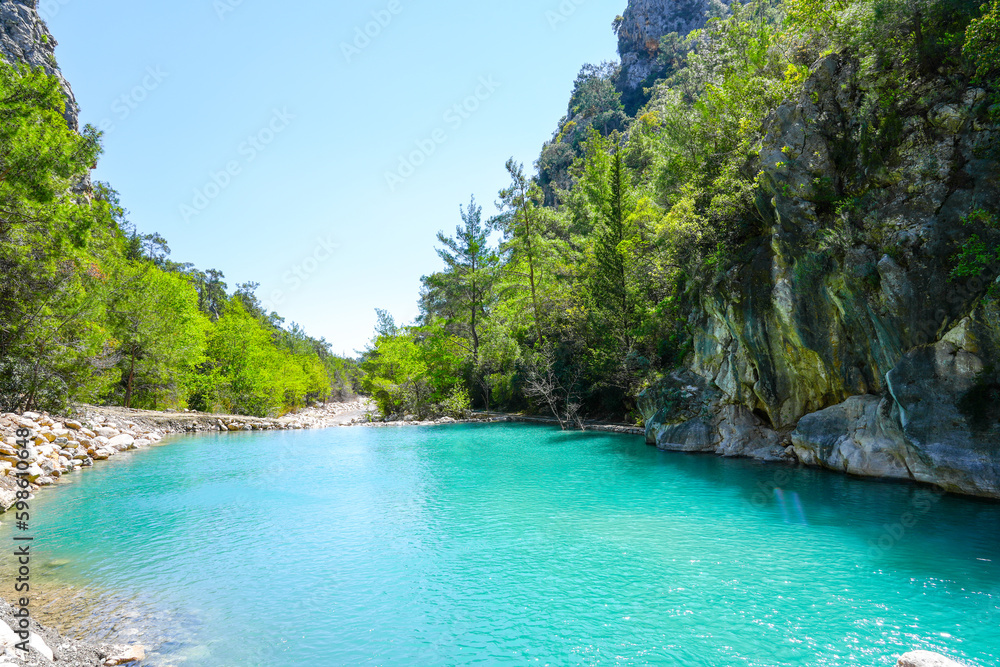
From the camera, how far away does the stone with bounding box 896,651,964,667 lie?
4488 millimetres

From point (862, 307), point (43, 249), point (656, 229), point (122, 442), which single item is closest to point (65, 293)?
point (43, 249)

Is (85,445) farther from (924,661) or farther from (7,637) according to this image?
(924,661)

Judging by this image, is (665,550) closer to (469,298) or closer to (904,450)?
(904,450)

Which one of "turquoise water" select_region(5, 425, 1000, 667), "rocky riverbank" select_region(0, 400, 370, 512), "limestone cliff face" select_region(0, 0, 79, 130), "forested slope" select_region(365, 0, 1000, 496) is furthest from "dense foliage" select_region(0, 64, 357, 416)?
"forested slope" select_region(365, 0, 1000, 496)

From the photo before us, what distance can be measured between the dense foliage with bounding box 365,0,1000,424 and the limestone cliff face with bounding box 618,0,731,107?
4132cm

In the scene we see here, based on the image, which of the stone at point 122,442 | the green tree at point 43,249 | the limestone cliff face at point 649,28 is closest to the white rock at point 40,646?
the green tree at point 43,249

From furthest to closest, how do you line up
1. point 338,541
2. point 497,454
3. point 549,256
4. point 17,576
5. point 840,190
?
point 549,256, point 497,454, point 840,190, point 338,541, point 17,576

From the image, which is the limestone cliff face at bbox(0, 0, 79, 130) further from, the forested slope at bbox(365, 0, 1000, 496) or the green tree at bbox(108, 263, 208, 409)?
the forested slope at bbox(365, 0, 1000, 496)

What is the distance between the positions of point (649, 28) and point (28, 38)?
85.1 meters

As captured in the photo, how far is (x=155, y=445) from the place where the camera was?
24.2 meters

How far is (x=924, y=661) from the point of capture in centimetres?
453

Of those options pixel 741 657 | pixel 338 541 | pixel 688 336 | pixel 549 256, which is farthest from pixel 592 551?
pixel 549 256

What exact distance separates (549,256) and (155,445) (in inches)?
1098

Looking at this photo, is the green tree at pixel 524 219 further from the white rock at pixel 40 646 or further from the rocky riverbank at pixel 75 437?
the white rock at pixel 40 646
